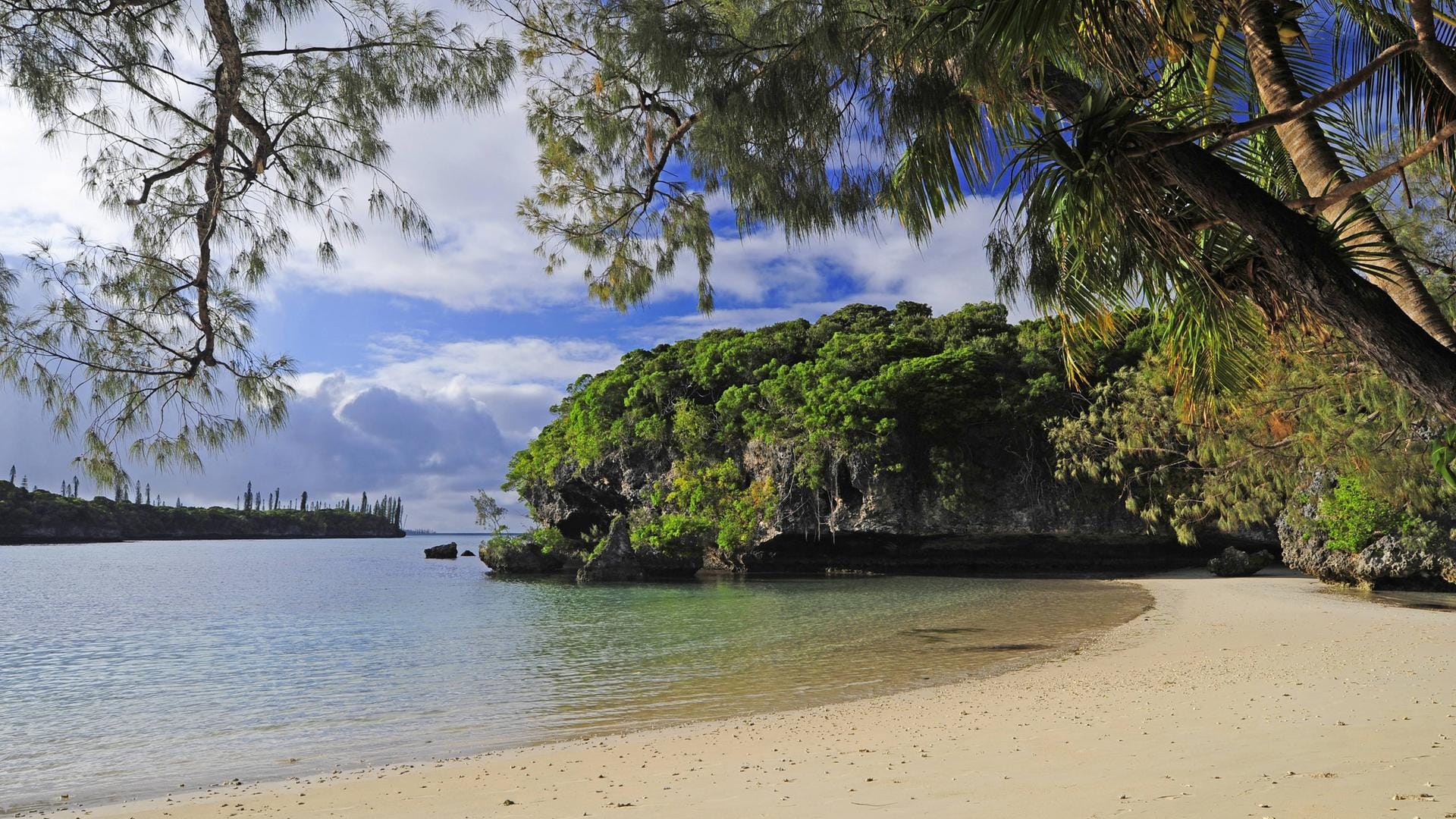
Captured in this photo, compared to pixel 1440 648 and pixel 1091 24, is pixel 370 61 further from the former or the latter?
pixel 1440 648

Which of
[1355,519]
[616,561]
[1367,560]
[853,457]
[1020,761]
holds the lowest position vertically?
[616,561]

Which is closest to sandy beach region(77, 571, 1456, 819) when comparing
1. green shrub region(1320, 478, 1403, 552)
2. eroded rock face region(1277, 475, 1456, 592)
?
green shrub region(1320, 478, 1403, 552)

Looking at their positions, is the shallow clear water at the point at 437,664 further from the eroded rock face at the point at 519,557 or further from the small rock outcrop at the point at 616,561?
the eroded rock face at the point at 519,557

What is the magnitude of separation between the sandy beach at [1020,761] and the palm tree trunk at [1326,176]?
2142 mm

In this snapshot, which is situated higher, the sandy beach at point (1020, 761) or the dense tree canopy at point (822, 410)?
the dense tree canopy at point (822, 410)

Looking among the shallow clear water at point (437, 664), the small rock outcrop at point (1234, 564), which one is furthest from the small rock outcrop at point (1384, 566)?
the shallow clear water at point (437, 664)

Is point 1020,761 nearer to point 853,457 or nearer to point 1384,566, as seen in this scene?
point 1384,566

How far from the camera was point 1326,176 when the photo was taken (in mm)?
3381

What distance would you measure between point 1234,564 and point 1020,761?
23.4 m

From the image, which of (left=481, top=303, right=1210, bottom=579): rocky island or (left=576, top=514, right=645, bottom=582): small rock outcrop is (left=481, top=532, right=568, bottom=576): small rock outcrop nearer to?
(left=481, top=303, right=1210, bottom=579): rocky island

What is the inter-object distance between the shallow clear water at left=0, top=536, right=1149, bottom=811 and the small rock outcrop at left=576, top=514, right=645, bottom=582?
595cm

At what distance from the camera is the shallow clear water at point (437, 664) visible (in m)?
7.27

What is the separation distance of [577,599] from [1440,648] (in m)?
18.9

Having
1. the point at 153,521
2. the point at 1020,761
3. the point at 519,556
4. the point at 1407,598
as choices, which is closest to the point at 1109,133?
the point at 1020,761
